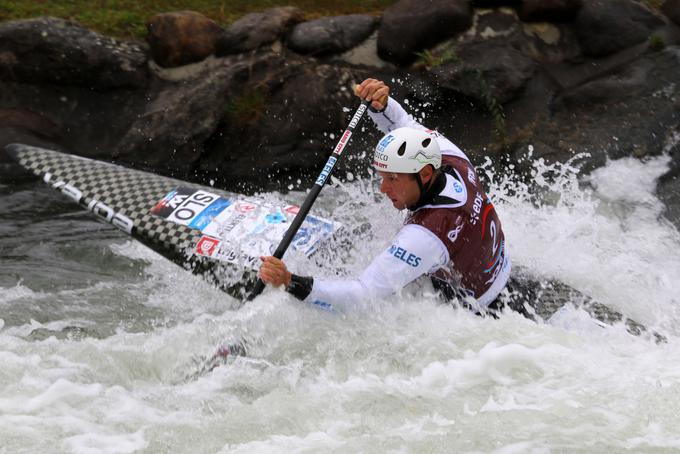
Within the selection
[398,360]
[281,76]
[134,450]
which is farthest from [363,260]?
[281,76]

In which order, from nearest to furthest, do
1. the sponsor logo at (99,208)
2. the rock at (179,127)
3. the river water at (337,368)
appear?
1. the river water at (337,368)
2. the sponsor logo at (99,208)
3. the rock at (179,127)

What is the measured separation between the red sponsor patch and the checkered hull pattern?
4 centimetres

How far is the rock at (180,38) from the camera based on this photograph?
9305mm

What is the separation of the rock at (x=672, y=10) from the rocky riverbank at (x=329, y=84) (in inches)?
0.4

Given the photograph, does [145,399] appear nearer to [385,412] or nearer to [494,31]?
[385,412]

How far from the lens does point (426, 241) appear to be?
464 centimetres

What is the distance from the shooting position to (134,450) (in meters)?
4.29

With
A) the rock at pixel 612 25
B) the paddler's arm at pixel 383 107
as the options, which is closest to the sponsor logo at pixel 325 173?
the paddler's arm at pixel 383 107

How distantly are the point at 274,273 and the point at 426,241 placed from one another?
82 cm

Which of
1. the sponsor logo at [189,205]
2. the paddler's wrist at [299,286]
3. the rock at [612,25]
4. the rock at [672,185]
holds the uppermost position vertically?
the paddler's wrist at [299,286]

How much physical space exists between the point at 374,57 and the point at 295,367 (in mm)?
5324

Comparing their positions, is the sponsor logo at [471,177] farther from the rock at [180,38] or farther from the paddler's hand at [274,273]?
the rock at [180,38]

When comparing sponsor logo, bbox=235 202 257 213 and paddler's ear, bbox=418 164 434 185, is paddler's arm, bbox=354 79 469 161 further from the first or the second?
sponsor logo, bbox=235 202 257 213

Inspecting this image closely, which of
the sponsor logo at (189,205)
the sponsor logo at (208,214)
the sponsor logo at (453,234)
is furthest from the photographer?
the sponsor logo at (189,205)
